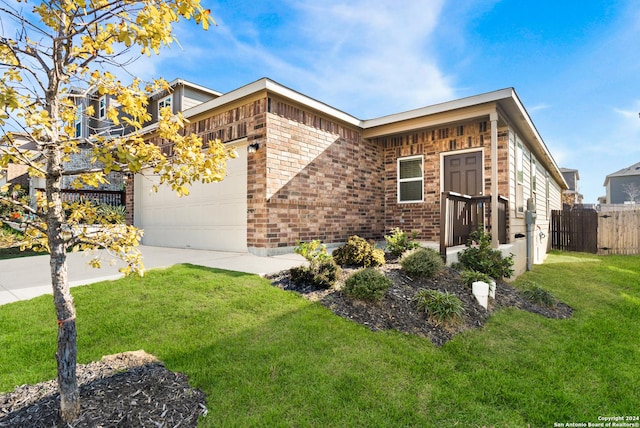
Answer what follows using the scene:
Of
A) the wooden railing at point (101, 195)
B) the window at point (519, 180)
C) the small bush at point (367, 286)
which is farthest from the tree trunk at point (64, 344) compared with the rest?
the wooden railing at point (101, 195)

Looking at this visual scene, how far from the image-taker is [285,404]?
2.17m

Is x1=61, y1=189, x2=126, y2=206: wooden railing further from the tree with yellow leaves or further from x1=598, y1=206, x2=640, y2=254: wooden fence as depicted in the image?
x1=598, y1=206, x2=640, y2=254: wooden fence

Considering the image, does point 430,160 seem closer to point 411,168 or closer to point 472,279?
point 411,168

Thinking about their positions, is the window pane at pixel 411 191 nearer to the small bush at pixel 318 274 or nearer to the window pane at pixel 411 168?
the window pane at pixel 411 168

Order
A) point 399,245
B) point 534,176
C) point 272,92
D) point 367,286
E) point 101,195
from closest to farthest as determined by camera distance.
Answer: point 367,286, point 399,245, point 272,92, point 534,176, point 101,195

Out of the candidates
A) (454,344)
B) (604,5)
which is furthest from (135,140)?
(604,5)

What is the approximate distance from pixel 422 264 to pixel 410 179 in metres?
4.84

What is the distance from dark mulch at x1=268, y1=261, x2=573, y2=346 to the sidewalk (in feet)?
3.16

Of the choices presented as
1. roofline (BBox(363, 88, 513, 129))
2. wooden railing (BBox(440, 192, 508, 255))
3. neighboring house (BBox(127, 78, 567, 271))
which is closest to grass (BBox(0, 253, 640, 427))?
wooden railing (BBox(440, 192, 508, 255))

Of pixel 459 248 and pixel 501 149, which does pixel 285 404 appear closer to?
pixel 459 248

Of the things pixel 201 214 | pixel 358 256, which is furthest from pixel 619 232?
pixel 201 214

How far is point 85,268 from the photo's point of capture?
16.2 ft

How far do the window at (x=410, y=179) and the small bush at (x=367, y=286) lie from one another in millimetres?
5340

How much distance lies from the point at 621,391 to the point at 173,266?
5.53 m
